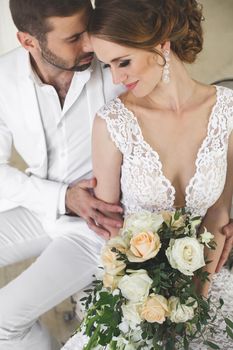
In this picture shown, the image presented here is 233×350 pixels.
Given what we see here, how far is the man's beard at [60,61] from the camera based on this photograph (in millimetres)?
1763

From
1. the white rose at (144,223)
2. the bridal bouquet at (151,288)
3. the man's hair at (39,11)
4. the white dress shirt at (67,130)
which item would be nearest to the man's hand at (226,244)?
the bridal bouquet at (151,288)

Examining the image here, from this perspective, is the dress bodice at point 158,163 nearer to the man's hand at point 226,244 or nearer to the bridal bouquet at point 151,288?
the man's hand at point 226,244

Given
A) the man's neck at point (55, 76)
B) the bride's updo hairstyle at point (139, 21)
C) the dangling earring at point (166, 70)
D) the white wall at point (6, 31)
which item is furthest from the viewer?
the white wall at point (6, 31)

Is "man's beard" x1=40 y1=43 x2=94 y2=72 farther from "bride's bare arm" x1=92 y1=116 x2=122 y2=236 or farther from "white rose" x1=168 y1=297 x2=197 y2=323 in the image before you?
"white rose" x1=168 y1=297 x2=197 y2=323

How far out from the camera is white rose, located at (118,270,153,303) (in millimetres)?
1286

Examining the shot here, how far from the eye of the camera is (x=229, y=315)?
1579 mm

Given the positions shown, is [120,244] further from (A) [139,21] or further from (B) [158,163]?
(A) [139,21]

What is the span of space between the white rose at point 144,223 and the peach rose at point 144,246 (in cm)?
3

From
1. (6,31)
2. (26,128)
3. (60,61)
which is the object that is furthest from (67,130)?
(6,31)

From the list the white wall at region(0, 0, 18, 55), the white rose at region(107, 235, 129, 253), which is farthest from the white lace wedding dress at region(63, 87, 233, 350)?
the white wall at region(0, 0, 18, 55)

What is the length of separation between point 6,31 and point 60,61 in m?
1.59

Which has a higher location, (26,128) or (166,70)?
(166,70)

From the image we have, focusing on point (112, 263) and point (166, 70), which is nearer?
point (112, 263)

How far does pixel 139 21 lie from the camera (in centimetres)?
146
